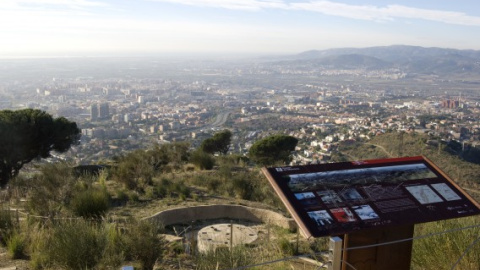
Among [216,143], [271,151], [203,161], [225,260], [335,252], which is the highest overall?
[335,252]

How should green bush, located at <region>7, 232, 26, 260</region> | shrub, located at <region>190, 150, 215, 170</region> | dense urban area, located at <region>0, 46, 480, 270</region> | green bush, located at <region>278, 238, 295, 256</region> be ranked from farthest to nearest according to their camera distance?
1. shrub, located at <region>190, 150, 215, 170</region>
2. green bush, located at <region>278, 238, 295, 256</region>
3. green bush, located at <region>7, 232, 26, 260</region>
4. dense urban area, located at <region>0, 46, 480, 270</region>

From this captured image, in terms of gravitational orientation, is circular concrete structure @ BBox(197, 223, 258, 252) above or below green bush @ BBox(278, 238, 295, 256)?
below

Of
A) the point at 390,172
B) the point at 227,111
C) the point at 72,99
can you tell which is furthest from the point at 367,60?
the point at 390,172

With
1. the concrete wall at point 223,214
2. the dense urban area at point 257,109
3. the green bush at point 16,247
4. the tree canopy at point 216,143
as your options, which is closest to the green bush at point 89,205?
the green bush at point 16,247

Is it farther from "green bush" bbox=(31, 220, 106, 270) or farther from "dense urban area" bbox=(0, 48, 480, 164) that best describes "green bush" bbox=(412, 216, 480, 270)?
"dense urban area" bbox=(0, 48, 480, 164)

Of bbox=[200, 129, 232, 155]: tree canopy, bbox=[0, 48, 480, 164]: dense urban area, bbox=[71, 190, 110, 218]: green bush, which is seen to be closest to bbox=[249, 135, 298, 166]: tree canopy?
bbox=[200, 129, 232, 155]: tree canopy

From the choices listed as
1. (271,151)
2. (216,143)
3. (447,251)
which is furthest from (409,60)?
(447,251)

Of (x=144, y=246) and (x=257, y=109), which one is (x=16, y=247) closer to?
(x=144, y=246)
